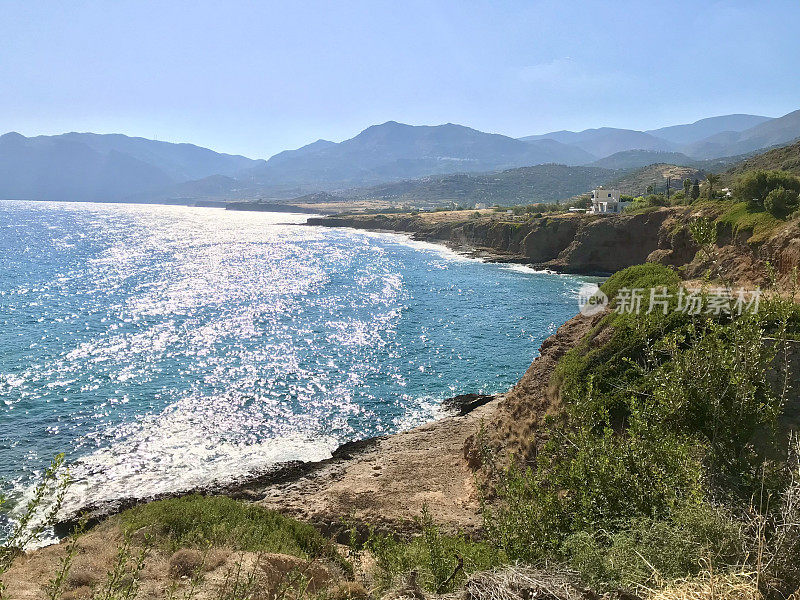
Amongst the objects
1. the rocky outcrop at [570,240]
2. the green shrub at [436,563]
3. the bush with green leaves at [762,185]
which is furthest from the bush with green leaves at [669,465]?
the rocky outcrop at [570,240]

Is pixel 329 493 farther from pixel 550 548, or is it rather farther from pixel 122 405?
pixel 122 405

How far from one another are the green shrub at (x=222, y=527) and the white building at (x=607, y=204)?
276 feet

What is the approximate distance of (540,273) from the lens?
75.9 meters

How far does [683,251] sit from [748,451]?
50.4 meters

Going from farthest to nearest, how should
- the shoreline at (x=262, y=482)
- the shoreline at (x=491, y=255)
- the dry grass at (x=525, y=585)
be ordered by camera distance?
the shoreline at (x=491, y=255) < the shoreline at (x=262, y=482) < the dry grass at (x=525, y=585)

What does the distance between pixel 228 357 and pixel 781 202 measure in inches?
1751

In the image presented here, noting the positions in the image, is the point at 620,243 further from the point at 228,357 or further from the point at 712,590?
the point at 712,590

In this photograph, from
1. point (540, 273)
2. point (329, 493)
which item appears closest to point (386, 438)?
point (329, 493)

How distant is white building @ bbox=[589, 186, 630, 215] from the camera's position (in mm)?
91562

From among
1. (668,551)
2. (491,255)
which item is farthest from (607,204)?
(668,551)

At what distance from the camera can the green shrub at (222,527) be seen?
40.9 feet

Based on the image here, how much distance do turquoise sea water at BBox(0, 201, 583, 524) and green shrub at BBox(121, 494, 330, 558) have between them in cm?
698

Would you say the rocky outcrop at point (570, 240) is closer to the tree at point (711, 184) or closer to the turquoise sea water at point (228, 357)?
the tree at point (711, 184)

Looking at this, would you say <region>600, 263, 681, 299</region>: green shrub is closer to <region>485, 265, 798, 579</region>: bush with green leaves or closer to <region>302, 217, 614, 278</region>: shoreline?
<region>485, 265, 798, 579</region>: bush with green leaves
